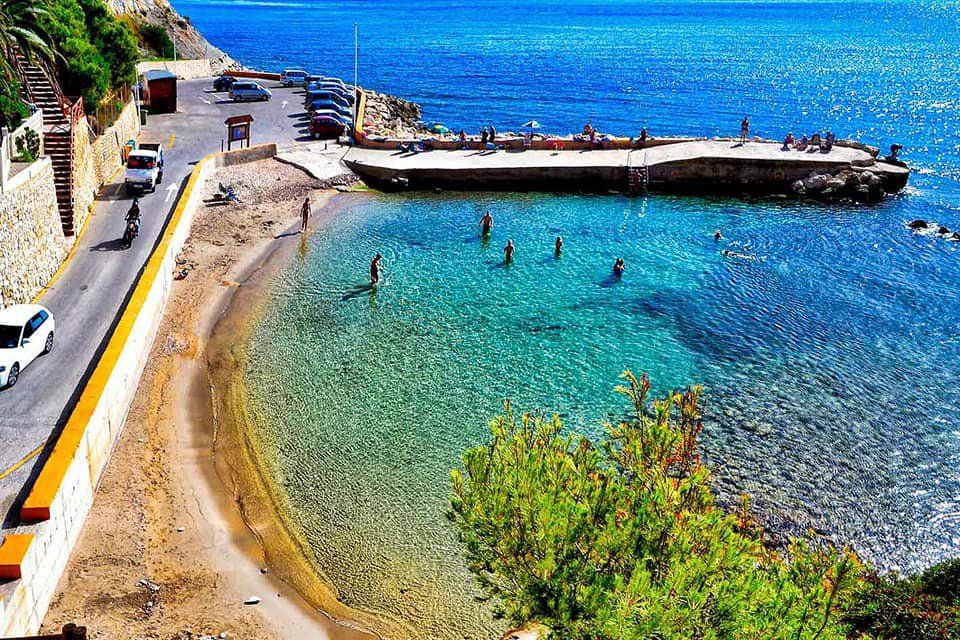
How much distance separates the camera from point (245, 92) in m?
67.4

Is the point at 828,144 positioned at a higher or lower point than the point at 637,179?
higher

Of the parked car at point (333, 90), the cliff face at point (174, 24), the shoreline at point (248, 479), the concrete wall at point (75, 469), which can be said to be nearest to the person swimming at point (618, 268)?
the shoreline at point (248, 479)

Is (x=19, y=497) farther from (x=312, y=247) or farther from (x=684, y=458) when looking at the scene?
(x=312, y=247)

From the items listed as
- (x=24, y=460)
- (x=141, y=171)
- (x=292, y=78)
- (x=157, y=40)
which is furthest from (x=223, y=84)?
(x=24, y=460)

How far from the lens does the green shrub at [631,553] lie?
33.7 feet

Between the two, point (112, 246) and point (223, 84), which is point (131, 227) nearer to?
point (112, 246)

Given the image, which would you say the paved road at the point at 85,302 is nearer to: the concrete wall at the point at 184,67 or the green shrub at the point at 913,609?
the green shrub at the point at 913,609

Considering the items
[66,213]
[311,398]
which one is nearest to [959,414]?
[311,398]

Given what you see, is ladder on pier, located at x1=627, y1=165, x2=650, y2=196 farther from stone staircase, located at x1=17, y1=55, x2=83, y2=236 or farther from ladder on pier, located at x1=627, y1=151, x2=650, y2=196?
stone staircase, located at x1=17, y1=55, x2=83, y2=236

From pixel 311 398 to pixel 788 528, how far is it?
15.7 meters

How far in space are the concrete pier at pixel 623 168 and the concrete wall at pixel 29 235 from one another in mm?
23422

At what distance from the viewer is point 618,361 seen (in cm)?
3152

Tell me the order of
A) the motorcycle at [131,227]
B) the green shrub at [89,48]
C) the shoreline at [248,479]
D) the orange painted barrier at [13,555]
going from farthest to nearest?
1. the green shrub at [89,48]
2. the motorcycle at [131,227]
3. the shoreline at [248,479]
4. the orange painted barrier at [13,555]

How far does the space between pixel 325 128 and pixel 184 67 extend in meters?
27.6
